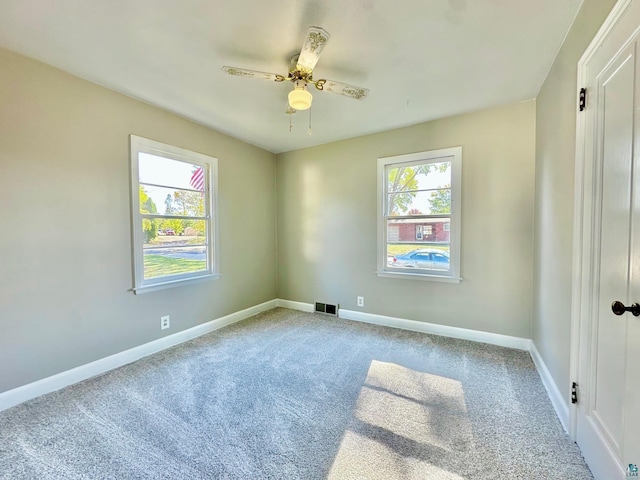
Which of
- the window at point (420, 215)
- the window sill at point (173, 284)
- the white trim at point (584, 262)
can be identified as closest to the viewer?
the white trim at point (584, 262)

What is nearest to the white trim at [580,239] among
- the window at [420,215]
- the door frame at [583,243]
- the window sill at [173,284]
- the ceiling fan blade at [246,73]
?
the door frame at [583,243]

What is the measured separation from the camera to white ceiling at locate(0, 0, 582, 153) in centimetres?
158

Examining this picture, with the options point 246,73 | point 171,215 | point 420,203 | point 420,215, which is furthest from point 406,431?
point 171,215

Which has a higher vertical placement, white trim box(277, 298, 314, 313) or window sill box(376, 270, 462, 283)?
window sill box(376, 270, 462, 283)

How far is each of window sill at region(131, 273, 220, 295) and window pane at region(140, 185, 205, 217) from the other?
75 centimetres

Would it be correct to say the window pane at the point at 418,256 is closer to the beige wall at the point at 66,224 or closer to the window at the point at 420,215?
the window at the point at 420,215

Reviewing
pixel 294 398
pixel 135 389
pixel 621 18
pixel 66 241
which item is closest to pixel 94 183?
pixel 66 241

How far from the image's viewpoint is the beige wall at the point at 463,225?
279 centimetres

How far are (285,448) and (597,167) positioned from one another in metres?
2.24

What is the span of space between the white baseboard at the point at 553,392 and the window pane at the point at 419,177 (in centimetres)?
189

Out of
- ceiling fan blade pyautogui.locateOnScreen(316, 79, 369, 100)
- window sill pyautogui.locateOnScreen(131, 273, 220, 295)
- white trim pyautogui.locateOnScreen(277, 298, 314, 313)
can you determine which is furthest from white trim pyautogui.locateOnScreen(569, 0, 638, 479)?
window sill pyautogui.locateOnScreen(131, 273, 220, 295)

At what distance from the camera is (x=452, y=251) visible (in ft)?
10.2

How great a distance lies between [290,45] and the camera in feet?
6.23

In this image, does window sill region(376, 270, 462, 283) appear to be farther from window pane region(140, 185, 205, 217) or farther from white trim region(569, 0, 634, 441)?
window pane region(140, 185, 205, 217)
